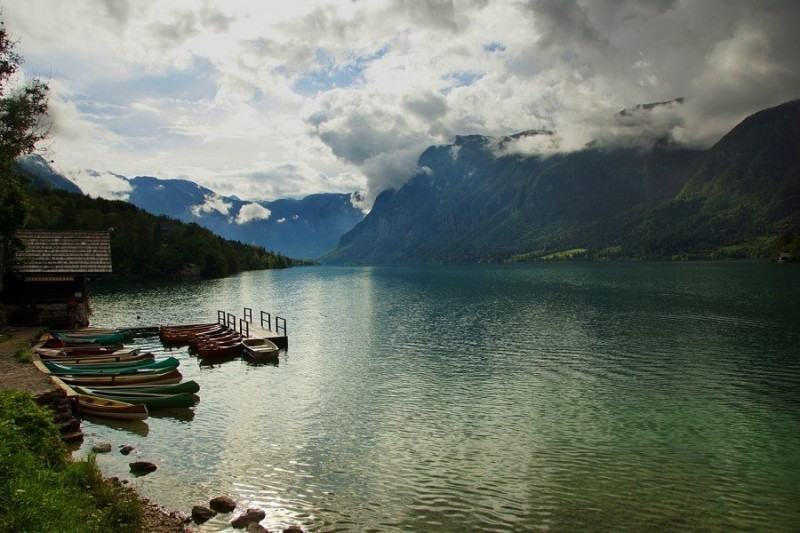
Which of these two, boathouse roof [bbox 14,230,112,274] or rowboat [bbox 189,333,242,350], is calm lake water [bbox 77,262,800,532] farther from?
boathouse roof [bbox 14,230,112,274]

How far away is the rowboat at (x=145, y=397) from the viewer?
28797mm

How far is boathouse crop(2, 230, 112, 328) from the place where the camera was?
48.8 meters

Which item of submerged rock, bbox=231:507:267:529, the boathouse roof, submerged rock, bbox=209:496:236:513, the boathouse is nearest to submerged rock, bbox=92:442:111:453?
submerged rock, bbox=209:496:236:513

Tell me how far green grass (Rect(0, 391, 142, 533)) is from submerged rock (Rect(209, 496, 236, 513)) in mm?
2554

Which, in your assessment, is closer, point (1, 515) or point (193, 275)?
point (1, 515)

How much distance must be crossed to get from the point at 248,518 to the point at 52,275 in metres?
44.3

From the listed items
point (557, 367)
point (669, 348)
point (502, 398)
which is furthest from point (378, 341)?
point (669, 348)

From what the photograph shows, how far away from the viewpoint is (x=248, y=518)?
16.5 metres

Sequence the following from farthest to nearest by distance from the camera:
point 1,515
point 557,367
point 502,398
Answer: point 557,367
point 502,398
point 1,515

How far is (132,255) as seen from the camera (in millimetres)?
165500

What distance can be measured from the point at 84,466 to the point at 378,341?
38686mm

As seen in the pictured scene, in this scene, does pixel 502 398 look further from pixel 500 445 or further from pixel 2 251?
pixel 2 251

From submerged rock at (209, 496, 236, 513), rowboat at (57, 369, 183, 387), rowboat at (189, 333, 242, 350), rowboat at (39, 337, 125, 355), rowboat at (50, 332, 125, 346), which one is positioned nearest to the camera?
submerged rock at (209, 496, 236, 513)

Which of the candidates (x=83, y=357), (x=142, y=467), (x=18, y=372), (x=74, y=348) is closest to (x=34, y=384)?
(x=18, y=372)
